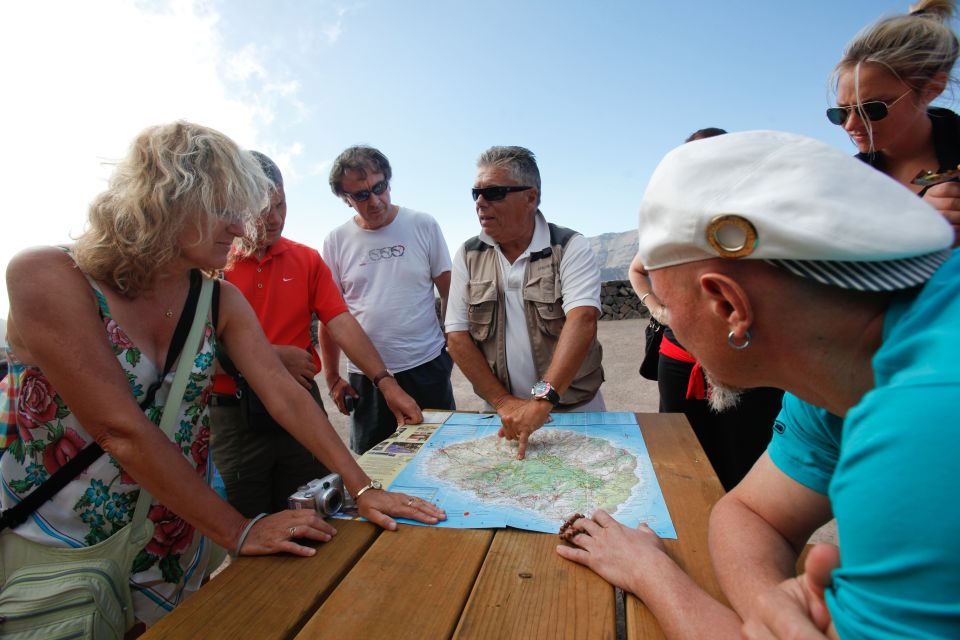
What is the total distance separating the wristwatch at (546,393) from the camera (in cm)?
213

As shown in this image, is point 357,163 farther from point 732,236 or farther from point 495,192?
point 732,236

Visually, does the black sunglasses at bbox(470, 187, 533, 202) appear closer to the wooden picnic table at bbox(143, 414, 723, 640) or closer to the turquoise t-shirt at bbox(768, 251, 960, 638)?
the wooden picnic table at bbox(143, 414, 723, 640)

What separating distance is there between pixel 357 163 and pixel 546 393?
6.38ft

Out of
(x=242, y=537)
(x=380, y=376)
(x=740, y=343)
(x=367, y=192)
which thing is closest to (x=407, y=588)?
Result: (x=242, y=537)

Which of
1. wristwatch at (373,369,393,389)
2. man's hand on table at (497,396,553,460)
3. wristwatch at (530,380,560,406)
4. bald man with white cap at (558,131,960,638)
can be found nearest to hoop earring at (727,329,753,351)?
bald man with white cap at (558,131,960,638)

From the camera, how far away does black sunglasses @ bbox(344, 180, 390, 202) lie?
3.26 meters

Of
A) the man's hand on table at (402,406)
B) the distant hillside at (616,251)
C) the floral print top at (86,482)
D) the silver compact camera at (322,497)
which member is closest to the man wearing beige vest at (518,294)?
the man's hand on table at (402,406)

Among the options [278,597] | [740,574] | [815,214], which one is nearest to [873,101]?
[815,214]

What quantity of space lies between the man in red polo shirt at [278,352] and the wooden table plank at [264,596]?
3.48ft

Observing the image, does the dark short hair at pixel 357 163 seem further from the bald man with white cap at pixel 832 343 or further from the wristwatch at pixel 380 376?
the bald man with white cap at pixel 832 343

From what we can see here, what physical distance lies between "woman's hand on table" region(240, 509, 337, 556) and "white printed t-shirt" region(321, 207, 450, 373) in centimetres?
198

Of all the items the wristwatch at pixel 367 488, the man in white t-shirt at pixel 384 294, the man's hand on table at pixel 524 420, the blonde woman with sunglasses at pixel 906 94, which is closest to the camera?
the wristwatch at pixel 367 488

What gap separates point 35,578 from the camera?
1.25 metres

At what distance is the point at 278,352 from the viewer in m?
2.50
